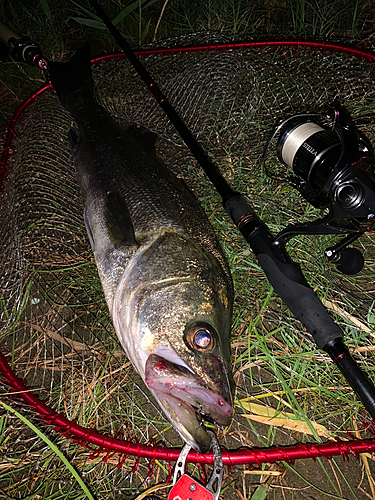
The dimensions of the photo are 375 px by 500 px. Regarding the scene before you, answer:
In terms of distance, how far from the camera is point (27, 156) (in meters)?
3.04

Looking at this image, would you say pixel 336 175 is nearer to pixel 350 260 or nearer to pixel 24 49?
pixel 350 260

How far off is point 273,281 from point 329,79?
2363 millimetres

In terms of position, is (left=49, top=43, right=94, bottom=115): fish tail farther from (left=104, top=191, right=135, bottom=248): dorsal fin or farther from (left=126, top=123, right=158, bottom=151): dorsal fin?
(left=104, top=191, right=135, bottom=248): dorsal fin

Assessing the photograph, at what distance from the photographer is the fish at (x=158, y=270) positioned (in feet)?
5.59

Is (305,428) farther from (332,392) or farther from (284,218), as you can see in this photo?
(284,218)

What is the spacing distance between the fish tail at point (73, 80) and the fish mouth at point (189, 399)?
2.51m

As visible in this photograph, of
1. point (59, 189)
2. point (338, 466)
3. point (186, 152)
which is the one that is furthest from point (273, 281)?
point (59, 189)

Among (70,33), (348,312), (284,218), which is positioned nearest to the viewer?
(348,312)

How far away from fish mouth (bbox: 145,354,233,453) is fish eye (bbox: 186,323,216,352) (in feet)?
0.45

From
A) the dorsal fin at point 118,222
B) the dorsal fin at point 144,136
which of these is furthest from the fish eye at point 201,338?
the dorsal fin at point 144,136

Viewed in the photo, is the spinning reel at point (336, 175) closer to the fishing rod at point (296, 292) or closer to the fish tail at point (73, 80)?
the fishing rod at point (296, 292)

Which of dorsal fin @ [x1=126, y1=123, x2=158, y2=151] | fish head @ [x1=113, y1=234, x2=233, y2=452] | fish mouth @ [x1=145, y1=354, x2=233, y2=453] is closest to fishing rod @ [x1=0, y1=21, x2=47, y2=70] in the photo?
dorsal fin @ [x1=126, y1=123, x2=158, y2=151]

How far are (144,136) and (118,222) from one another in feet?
3.30

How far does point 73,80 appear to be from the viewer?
10.2 feet
